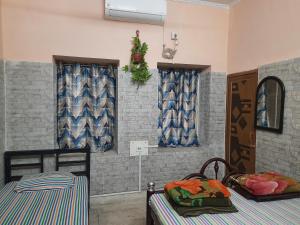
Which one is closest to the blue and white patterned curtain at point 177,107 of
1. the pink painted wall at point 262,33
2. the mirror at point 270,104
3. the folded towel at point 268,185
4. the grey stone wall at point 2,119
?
the pink painted wall at point 262,33

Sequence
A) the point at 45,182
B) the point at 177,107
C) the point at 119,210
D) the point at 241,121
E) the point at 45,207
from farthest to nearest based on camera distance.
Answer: the point at 177,107 < the point at 241,121 < the point at 119,210 < the point at 45,182 < the point at 45,207

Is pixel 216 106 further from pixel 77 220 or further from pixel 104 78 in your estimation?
pixel 77 220

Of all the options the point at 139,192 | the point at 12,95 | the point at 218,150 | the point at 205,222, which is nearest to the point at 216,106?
the point at 218,150

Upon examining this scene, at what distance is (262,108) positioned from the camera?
8.50 ft

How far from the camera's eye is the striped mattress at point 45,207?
62.3 inches

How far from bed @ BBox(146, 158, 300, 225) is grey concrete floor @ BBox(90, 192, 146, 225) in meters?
0.75

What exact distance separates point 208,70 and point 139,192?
2.09 metres

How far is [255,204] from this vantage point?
173 cm

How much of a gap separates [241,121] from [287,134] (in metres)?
0.74

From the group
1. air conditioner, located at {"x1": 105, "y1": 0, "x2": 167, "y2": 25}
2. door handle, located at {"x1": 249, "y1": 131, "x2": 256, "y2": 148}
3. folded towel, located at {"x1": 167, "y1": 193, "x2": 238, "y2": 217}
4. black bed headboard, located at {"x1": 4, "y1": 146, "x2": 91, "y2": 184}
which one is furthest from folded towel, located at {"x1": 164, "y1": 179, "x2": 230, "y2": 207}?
air conditioner, located at {"x1": 105, "y1": 0, "x2": 167, "y2": 25}

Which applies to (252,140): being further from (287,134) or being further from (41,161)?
(41,161)

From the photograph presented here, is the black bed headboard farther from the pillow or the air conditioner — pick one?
the air conditioner

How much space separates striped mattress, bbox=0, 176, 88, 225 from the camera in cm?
158

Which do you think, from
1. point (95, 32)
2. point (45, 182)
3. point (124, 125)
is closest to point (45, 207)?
point (45, 182)
